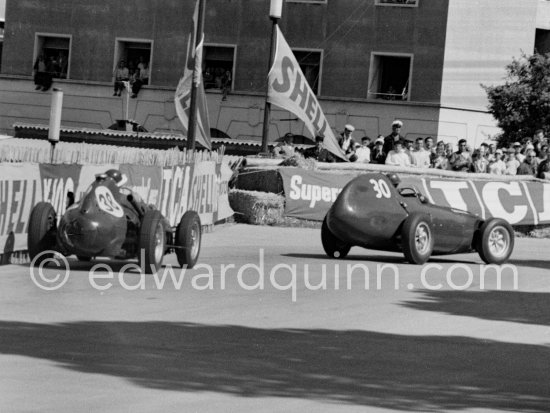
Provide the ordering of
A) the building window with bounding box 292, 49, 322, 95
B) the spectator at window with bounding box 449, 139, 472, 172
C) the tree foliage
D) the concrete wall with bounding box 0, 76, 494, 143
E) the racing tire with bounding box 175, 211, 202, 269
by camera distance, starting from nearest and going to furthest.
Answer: the racing tire with bounding box 175, 211, 202, 269
the spectator at window with bounding box 449, 139, 472, 172
the tree foliage
the concrete wall with bounding box 0, 76, 494, 143
the building window with bounding box 292, 49, 322, 95

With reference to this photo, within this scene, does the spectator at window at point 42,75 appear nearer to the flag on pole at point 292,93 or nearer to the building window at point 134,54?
the building window at point 134,54

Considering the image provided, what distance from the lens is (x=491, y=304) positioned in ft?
46.6

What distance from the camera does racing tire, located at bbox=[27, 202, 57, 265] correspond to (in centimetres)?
1516

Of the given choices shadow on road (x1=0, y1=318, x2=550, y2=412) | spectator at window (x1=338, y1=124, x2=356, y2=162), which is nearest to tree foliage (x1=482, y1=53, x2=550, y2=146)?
spectator at window (x1=338, y1=124, x2=356, y2=162)

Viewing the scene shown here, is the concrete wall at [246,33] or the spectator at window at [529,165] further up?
the concrete wall at [246,33]

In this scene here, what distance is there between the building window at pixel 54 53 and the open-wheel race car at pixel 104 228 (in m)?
34.8

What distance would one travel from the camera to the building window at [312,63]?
151ft

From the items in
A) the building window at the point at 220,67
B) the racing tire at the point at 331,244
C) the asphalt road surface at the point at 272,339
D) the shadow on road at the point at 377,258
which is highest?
the building window at the point at 220,67

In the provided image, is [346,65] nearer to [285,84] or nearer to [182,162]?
[285,84]

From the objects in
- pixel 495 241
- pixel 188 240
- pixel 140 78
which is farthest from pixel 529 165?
pixel 140 78

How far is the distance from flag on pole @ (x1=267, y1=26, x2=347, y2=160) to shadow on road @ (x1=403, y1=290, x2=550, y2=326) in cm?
1230

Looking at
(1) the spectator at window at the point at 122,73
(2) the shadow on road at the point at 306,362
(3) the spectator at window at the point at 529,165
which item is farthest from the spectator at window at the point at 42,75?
(2) the shadow on road at the point at 306,362

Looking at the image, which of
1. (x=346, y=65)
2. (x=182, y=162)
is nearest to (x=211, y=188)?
(x=182, y=162)

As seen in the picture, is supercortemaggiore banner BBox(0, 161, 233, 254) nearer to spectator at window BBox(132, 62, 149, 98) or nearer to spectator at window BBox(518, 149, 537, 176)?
spectator at window BBox(518, 149, 537, 176)
